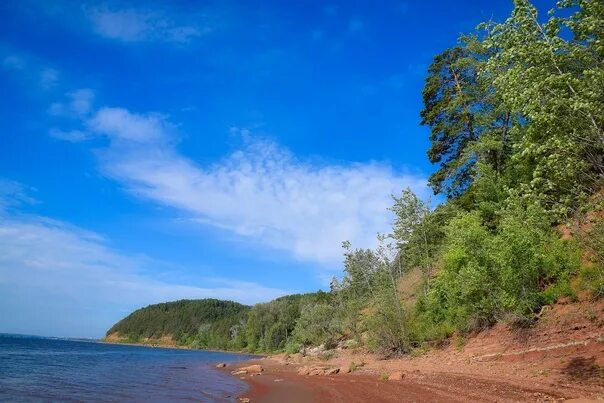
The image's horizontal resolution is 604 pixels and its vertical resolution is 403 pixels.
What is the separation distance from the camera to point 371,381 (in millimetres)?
24328

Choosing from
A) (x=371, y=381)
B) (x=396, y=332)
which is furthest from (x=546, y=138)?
(x=396, y=332)

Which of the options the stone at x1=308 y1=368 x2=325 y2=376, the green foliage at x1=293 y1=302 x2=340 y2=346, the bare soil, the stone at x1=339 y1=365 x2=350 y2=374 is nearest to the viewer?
the bare soil

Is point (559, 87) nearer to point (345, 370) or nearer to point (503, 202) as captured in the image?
point (503, 202)

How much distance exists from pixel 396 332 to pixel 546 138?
24225 millimetres

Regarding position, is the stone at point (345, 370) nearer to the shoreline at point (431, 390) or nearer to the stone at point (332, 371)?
the stone at point (332, 371)

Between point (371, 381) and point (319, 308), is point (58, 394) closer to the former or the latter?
point (371, 381)

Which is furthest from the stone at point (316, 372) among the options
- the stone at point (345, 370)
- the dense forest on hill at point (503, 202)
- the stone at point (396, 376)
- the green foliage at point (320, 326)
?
the green foliage at point (320, 326)

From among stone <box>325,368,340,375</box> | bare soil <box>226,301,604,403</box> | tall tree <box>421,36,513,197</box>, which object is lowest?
stone <box>325,368,340,375</box>

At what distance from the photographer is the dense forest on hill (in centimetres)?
1184

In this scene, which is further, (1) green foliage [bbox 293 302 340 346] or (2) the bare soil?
(1) green foliage [bbox 293 302 340 346]

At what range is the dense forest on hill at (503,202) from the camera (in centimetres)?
1184

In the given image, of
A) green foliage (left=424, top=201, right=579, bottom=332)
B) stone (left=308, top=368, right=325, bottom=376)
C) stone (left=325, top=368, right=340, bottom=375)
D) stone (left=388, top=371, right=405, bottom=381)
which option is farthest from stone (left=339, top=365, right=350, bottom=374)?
green foliage (left=424, top=201, right=579, bottom=332)

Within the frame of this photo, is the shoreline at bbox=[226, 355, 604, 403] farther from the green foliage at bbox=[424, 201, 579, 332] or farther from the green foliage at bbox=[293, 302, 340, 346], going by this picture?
the green foliage at bbox=[293, 302, 340, 346]

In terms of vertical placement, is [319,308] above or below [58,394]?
above
